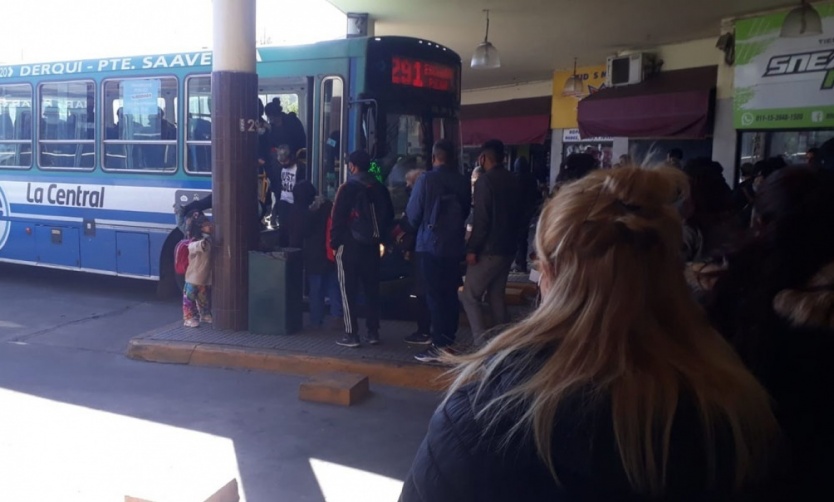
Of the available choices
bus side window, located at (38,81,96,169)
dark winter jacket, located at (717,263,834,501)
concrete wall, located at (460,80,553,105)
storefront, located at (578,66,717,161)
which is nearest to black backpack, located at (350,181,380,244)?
bus side window, located at (38,81,96,169)

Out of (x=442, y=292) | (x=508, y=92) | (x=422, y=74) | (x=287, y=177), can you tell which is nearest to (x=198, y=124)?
(x=287, y=177)

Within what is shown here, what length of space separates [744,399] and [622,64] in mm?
15031

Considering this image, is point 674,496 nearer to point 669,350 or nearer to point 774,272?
point 669,350

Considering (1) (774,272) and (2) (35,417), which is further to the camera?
(2) (35,417)

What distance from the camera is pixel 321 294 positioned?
814 centimetres

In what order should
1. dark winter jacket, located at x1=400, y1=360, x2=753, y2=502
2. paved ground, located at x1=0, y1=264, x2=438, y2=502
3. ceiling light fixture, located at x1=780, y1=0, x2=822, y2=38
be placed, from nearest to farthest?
dark winter jacket, located at x1=400, y1=360, x2=753, y2=502
paved ground, located at x1=0, y1=264, x2=438, y2=502
ceiling light fixture, located at x1=780, y1=0, x2=822, y2=38

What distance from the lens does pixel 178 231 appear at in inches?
377

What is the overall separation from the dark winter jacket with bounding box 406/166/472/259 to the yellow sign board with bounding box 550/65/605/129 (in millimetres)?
10305

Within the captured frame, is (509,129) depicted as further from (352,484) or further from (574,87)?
(352,484)

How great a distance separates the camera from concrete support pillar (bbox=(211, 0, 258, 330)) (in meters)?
7.82

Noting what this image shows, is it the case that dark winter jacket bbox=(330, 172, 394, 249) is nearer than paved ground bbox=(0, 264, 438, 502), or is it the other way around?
paved ground bbox=(0, 264, 438, 502)

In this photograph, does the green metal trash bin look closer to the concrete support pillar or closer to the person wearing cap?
the concrete support pillar

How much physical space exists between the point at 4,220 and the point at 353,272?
681 centimetres

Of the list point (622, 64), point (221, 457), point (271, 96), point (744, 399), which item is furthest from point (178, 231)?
point (622, 64)
